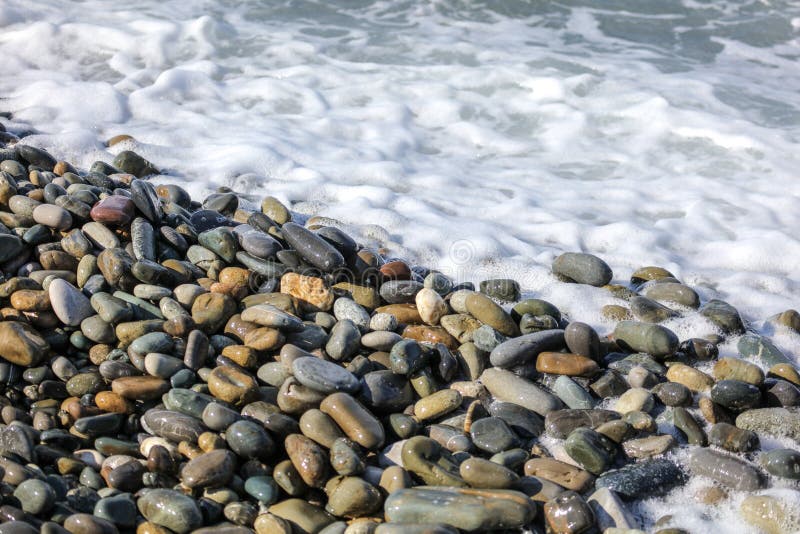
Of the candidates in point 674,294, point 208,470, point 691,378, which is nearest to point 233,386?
point 208,470

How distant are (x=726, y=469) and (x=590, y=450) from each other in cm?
45

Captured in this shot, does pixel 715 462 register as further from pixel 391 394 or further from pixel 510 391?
pixel 391 394

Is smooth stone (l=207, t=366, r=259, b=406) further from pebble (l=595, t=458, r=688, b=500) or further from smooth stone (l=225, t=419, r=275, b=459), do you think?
pebble (l=595, t=458, r=688, b=500)

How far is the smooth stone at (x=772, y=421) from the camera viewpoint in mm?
2609

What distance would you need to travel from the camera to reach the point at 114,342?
110 inches

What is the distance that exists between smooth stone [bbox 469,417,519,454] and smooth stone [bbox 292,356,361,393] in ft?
1.51

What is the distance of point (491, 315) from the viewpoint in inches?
121

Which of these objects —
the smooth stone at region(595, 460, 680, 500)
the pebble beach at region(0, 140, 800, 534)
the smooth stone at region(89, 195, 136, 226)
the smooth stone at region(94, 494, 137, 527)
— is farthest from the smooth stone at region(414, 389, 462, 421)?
the smooth stone at region(89, 195, 136, 226)

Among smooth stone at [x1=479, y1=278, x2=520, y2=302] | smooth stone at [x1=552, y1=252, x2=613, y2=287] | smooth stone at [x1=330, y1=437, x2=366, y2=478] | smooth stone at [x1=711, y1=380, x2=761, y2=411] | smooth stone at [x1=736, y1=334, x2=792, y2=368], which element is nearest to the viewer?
smooth stone at [x1=330, y1=437, x2=366, y2=478]

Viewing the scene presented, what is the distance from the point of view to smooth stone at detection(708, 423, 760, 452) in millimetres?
2541

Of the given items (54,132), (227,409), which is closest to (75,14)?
(54,132)

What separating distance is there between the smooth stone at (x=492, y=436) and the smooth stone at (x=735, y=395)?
31.2 inches

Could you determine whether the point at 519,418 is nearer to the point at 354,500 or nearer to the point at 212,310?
the point at 354,500

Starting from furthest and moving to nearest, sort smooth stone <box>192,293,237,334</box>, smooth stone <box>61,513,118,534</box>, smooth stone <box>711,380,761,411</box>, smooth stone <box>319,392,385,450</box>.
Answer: smooth stone <box>192,293,237,334</box>, smooth stone <box>711,380,761,411</box>, smooth stone <box>319,392,385,450</box>, smooth stone <box>61,513,118,534</box>
